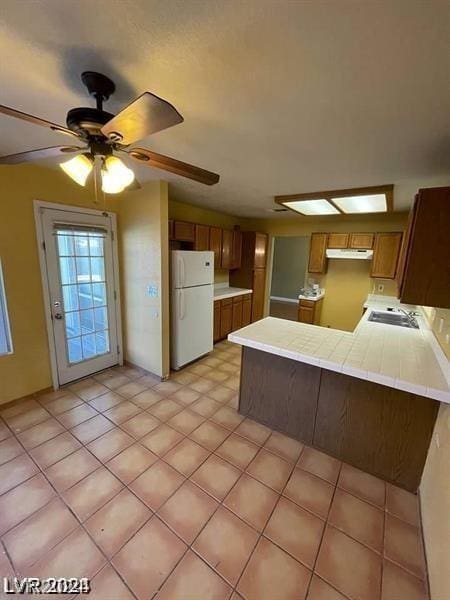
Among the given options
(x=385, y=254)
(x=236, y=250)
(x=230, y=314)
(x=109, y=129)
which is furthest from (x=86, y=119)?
(x=385, y=254)

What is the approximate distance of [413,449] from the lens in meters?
1.83

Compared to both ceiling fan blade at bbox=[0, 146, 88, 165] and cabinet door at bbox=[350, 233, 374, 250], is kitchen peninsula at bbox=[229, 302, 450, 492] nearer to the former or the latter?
ceiling fan blade at bbox=[0, 146, 88, 165]

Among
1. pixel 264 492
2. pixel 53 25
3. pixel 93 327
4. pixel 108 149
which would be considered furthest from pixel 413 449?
pixel 93 327

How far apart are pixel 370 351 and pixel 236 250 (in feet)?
11.3

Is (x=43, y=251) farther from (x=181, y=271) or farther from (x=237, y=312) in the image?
(x=237, y=312)

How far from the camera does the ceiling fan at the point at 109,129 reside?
3.06 feet

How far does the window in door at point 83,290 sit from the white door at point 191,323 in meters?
0.98

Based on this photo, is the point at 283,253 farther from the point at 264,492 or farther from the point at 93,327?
the point at 264,492

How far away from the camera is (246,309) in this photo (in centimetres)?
517

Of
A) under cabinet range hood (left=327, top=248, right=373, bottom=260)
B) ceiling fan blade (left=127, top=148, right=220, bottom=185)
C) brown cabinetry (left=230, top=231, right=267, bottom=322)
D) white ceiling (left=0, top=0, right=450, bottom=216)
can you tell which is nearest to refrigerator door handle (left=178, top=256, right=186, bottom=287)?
white ceiling (left=0, top=0, right=450, bottom=216)

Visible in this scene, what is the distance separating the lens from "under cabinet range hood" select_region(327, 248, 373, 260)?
14.0 ft

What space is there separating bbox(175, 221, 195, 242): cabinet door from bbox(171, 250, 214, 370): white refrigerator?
43 cm

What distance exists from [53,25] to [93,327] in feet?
9.73

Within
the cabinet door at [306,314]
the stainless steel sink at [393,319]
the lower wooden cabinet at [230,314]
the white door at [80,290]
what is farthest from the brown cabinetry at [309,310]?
the white door at [80,290]
